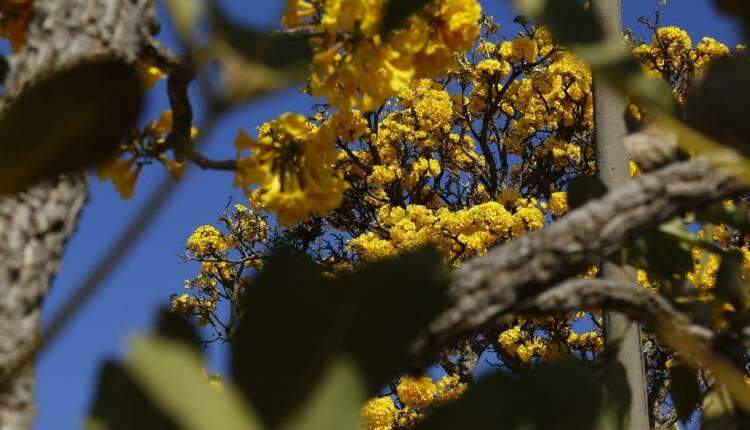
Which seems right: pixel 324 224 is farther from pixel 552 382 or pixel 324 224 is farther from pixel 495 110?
pixel 552 382

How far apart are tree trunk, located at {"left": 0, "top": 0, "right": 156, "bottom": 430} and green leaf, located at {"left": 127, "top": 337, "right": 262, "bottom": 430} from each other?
130 millimetres

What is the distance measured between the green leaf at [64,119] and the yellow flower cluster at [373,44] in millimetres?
329

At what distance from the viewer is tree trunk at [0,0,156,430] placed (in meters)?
0.32

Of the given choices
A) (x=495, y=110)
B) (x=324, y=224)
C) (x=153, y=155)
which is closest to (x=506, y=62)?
(x=495, y=110)

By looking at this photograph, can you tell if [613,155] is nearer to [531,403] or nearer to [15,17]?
[15,17]

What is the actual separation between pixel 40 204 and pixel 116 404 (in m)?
0.16

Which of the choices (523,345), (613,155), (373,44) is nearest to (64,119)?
(373,44)

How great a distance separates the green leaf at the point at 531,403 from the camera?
0.29m

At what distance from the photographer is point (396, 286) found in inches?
10.4

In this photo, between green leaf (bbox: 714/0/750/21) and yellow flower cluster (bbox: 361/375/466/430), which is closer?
green leaf (bbox: 714/0/750/21)

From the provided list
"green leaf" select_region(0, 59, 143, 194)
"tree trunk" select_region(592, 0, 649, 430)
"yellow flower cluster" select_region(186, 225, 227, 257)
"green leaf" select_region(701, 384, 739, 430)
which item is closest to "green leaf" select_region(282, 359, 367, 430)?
"green leaf" select_region(0, 59, 143, 194)

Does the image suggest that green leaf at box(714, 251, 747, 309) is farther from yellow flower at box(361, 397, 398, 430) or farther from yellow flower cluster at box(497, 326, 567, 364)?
yellow flower at box(361, 397, 398, 430)

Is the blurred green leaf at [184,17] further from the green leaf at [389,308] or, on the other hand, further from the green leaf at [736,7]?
the green leaf at [736,7]

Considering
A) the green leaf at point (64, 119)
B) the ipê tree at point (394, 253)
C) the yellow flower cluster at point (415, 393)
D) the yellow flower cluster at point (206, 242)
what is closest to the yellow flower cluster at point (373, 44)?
the ipê tree at point (394, 253)
